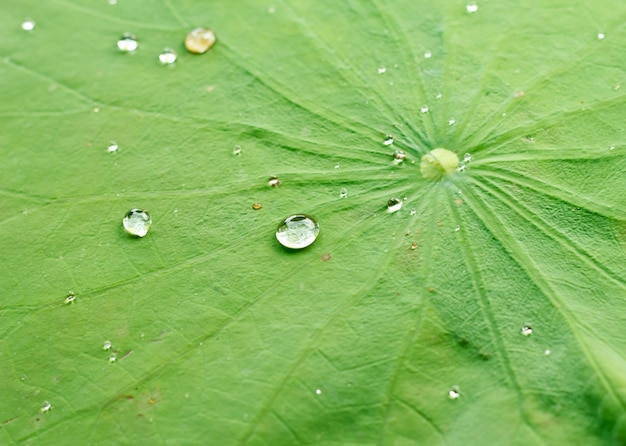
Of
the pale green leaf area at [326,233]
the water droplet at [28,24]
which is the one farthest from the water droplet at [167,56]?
the water droplet at [28,24]

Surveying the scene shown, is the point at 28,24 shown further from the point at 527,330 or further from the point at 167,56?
the point at 527,330

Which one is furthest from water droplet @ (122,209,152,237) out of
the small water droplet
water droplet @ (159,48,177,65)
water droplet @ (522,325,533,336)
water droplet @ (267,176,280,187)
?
the small water droplet

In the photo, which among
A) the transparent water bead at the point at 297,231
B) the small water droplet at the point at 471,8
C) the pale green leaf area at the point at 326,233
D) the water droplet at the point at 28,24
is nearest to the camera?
the pale green leaf area at the point at 326,233

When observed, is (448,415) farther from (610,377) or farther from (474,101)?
(474,101)

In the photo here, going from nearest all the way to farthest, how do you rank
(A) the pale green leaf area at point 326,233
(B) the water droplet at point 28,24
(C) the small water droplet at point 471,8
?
(A) the pale green leaf area at point 326,233, (C) the small water droplet at point 471,8, (B) the water droplet at point 28,24

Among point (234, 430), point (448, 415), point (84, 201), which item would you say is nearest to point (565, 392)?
point (448, 415)

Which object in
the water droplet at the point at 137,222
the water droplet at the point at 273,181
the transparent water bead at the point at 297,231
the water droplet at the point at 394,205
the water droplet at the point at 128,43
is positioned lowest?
the water droplet at the point at 137,222

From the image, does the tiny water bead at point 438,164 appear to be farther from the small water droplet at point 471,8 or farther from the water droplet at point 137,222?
the water droplet at point 137,222
